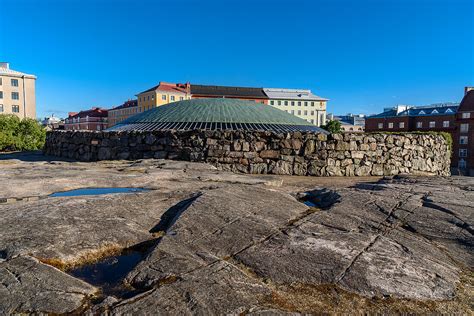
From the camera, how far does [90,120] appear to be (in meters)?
76.6

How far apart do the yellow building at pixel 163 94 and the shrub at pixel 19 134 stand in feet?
136

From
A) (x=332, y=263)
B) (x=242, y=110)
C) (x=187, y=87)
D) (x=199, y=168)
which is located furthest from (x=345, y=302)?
(x=187, y=87)

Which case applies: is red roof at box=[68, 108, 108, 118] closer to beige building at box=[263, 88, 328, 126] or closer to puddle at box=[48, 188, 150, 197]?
beige building at box=[263, 88, 328, 126]

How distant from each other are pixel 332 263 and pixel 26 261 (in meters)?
2.28

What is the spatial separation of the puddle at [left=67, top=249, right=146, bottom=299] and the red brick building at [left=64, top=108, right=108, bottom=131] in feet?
258

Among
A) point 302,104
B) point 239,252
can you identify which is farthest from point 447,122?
point 239,252

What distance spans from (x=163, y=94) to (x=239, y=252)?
212 feet

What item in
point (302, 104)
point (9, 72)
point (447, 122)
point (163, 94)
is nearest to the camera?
point (447, 122)

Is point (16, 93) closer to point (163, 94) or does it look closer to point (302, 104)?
point (163, 94)

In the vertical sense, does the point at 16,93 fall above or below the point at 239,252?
above

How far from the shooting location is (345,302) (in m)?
2.08

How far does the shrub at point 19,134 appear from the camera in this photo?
19559mm

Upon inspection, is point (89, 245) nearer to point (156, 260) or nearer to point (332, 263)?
point (156, 260)

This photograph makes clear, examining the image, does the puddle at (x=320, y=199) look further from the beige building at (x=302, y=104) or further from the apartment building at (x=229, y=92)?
the beige building at (x=302, y=104)
